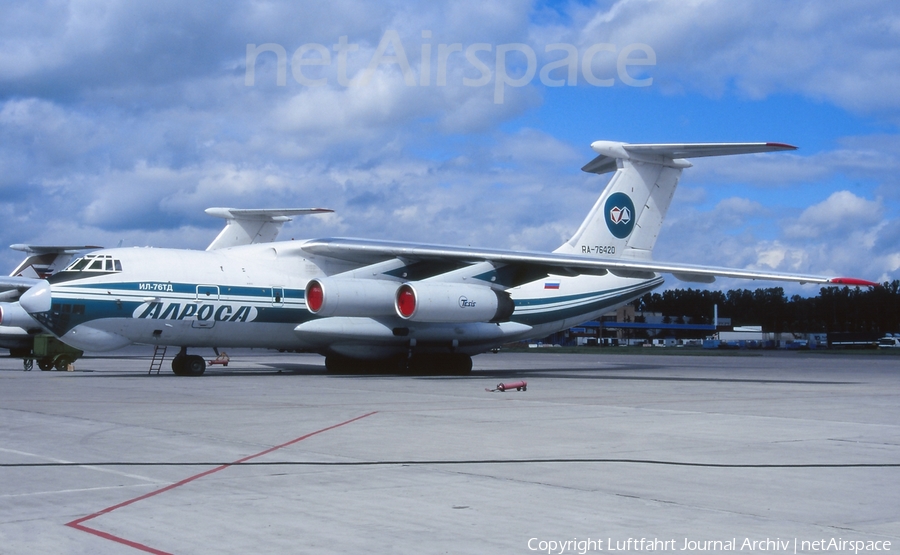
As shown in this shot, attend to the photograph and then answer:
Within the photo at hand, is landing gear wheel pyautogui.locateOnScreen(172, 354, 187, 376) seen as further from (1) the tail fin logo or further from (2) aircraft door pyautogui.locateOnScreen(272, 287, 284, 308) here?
(1) the tail fin logo

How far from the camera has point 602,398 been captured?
14.2 m

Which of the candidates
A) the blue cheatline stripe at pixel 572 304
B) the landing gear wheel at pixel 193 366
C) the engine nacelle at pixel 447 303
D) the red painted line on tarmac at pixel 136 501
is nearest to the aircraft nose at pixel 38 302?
the landing gear wheel at pixel 193 366

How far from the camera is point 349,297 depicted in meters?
19.3

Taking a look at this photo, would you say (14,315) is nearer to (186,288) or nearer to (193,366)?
(193,366)

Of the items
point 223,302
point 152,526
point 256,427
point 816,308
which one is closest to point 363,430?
point 256,427

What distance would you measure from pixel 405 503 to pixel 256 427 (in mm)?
4433

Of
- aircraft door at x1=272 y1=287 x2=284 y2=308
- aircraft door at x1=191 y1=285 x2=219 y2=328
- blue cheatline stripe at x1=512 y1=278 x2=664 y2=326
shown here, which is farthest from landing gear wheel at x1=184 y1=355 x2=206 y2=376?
blue cheatline stripe at x1=512 y1=278 x2=664 y2=326

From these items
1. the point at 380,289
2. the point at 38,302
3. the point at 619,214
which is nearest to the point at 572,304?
the point at 619,214

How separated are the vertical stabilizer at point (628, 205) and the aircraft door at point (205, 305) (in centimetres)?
905

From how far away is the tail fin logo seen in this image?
2309 centimetres

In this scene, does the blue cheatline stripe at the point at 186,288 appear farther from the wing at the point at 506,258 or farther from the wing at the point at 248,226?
the wing at the point at 248,226

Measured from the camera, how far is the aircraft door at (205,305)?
19.3 m

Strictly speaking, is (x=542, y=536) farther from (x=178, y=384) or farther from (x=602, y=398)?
(x=178, y=384)

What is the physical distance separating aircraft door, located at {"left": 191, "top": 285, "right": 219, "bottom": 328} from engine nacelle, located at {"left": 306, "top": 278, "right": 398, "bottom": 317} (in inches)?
77.3
